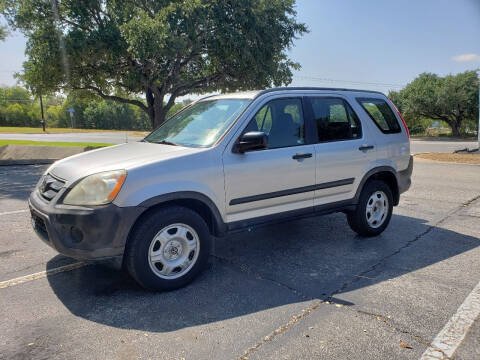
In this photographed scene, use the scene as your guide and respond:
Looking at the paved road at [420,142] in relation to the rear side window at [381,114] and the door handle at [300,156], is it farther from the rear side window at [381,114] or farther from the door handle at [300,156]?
the door handle at [300,156]

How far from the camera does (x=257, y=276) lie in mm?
3924

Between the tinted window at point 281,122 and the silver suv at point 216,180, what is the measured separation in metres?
0.01

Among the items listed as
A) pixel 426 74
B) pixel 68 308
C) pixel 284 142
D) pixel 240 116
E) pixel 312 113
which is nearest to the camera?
pixel 68 308

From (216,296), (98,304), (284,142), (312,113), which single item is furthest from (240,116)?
(98,304)

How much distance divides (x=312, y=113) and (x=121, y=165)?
7.49 ft

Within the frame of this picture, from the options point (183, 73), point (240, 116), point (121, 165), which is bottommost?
point (121, 165)

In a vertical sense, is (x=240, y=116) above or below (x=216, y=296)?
above

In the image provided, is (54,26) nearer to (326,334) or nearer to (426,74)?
(326,334)

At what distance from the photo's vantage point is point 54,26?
50.9ft

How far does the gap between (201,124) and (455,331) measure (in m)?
3.01

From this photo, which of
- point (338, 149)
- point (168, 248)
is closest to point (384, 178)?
point (338, 149)

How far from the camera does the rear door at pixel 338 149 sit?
452cm

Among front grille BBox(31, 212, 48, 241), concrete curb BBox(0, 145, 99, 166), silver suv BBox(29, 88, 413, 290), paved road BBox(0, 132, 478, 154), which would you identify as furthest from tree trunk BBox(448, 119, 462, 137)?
front grille BBox(31, 212, 48, 241)

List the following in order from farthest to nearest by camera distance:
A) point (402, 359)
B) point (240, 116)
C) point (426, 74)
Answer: point (426, 74) < point (240, 116) < point (402, 359)
